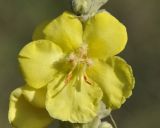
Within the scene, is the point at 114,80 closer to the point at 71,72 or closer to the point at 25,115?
the point at 71,72

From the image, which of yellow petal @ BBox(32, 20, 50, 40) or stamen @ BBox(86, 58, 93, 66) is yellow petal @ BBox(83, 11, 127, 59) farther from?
yellow petal @ BBox(32, 20, 50, 40)

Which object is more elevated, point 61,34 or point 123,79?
point 61,34

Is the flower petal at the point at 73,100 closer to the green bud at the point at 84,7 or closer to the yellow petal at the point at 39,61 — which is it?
the yellow petal at the point at 39,61

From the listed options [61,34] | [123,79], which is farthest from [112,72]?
[61,34]

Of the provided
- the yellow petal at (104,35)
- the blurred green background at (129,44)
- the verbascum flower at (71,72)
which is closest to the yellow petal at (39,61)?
the verbascum flower at (71,72)

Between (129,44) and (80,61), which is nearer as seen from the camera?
(80,61)

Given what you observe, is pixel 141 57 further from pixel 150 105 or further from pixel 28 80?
pixel 28 80

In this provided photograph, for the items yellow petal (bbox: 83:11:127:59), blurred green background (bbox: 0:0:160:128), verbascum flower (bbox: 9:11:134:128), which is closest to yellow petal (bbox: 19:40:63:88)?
verbascum flower (bbox: 9:11:134:128)

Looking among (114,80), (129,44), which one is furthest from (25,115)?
(129,44)
